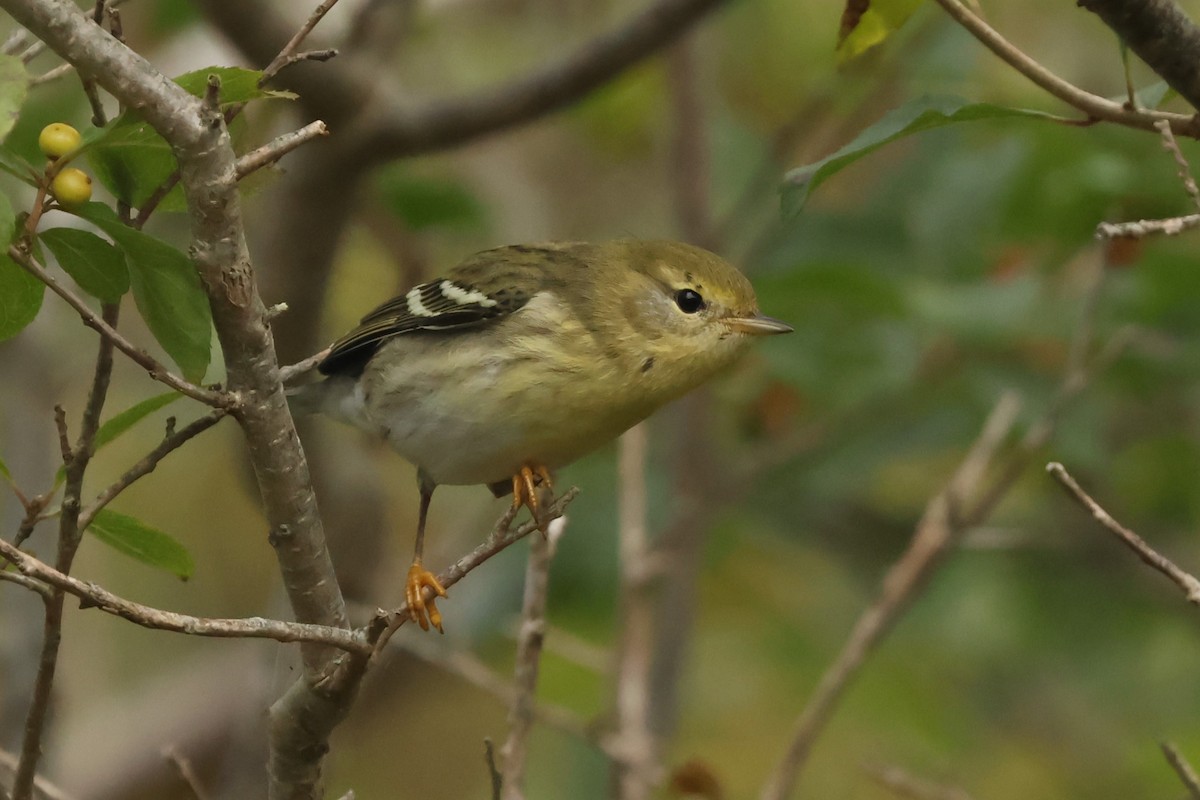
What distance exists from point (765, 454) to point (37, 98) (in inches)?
100

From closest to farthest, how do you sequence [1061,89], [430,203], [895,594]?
[1061,89]
[895,594]
[430,203]

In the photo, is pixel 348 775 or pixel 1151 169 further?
pixel 348 775

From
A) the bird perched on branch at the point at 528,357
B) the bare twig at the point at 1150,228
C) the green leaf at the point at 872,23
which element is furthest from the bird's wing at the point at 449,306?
the bare twig at the point at 1150,228

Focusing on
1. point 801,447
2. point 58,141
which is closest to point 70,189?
point 58,141

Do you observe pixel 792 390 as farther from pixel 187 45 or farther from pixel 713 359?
pixel 187 45

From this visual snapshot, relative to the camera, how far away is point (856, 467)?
4.58m

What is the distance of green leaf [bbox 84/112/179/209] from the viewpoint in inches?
67.8

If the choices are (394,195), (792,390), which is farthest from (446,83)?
(792,390)

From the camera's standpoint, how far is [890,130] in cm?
197

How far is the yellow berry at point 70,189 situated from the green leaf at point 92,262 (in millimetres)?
105

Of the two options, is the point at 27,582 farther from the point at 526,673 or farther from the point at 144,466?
the point at 526,673

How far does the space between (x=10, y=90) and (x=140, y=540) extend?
0.77 meters

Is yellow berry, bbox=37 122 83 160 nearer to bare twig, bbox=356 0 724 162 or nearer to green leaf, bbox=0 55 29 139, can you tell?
green leaf, bbox=0 55 29 139

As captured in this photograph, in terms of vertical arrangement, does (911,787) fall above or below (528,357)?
below
